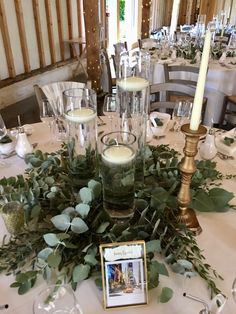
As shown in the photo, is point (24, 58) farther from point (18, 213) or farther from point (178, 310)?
point (178, 310)

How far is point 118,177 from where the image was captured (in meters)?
0.92

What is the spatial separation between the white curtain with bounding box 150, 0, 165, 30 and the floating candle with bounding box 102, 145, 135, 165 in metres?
8.71

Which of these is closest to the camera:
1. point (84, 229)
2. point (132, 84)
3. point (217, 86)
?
point (84, 229)

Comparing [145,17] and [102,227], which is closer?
[102,227]

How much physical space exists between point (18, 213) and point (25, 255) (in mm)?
135

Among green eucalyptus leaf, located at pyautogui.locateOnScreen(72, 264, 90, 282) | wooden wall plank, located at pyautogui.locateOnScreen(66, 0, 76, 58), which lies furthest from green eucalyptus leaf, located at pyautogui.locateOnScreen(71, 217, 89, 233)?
wooden wall plank, located at pyautogui.locateOnScreen(66, 0, 76, 58)

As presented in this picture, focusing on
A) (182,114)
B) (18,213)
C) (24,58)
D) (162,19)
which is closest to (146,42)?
(24,58)

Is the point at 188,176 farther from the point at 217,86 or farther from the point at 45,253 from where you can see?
the point at 217,86

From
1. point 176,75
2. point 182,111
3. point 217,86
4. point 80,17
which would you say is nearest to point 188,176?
point 182,111

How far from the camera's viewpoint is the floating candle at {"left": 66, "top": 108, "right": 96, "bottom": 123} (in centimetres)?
108

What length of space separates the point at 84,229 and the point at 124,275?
179 millimetres

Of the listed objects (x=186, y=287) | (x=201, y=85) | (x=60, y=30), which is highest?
(x=201, y=85)

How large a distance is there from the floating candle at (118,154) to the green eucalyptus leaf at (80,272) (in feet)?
1.01

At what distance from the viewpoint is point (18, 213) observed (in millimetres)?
1000
